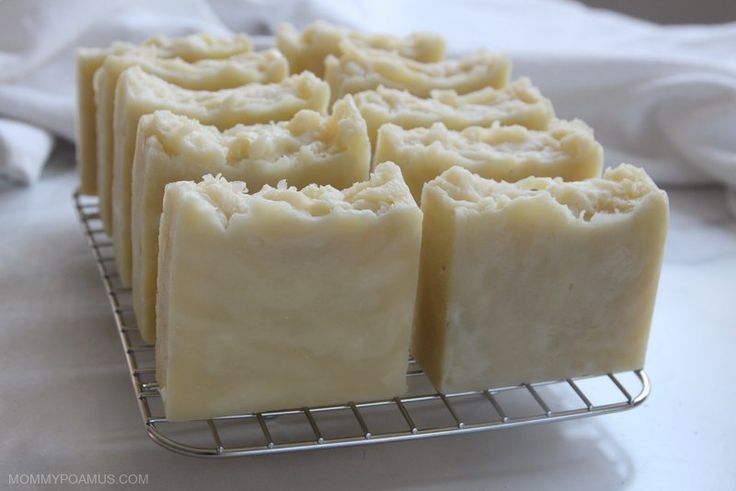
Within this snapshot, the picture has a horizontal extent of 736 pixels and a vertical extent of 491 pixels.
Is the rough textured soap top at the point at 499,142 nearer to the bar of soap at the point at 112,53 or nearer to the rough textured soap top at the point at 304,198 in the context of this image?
the rough textured soap top at the point at 304,198

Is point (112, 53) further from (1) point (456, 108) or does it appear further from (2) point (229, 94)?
(1) point (456, 108)

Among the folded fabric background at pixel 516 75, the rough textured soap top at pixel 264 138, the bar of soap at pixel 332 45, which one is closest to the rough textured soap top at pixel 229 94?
the rough textured soap top at pixel 264 138

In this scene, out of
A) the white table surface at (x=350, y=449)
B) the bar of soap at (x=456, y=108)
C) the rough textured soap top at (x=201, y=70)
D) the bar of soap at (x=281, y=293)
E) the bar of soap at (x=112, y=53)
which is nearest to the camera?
the bar of soap at (x=281, y=293)

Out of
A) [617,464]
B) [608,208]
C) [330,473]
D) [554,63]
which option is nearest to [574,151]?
[608,208]

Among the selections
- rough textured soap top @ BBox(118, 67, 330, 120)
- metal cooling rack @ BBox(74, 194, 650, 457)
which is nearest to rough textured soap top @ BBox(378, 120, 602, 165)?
rough textured soap top @ BBox(118, 67, 330, 120)

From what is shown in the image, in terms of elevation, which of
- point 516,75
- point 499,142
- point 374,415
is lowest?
point 374,415

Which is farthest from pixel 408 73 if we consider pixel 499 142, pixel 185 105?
pixel 185 105

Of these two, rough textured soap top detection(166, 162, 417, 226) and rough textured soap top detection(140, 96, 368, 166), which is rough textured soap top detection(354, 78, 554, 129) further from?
rough textured soap top detection(166, 162, 417, 226)
